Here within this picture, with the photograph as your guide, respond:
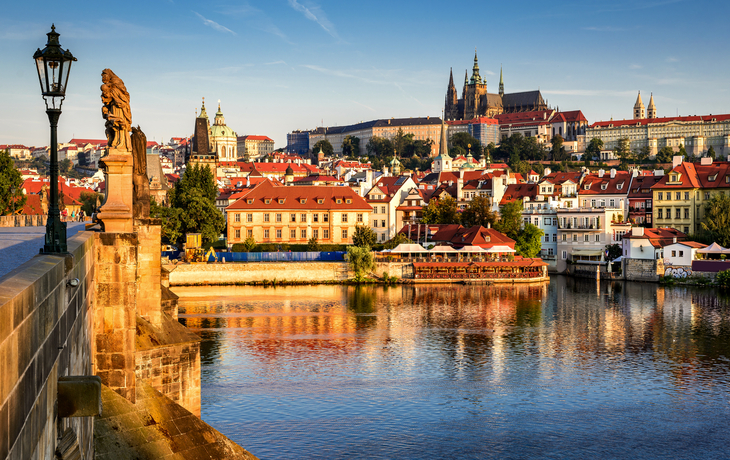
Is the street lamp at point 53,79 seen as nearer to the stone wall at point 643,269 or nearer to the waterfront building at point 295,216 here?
the stone wall at point 643,269

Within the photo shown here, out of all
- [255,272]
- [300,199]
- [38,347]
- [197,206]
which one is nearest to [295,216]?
[300,199]

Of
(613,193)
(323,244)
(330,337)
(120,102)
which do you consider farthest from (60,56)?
(613,193)

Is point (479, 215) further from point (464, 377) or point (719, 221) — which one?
point (464, 377)

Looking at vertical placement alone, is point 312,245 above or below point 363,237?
below

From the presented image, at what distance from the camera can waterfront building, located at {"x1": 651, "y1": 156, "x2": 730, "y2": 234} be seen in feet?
265

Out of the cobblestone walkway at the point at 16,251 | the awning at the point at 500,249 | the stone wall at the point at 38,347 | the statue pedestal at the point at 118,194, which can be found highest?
the statue pedestal at the point at 118,194

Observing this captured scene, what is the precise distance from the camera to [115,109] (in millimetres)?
13273

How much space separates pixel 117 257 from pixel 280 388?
18.2 m

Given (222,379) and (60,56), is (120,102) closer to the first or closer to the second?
(60,56)

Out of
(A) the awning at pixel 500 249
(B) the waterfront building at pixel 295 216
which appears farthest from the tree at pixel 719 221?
(B) the waterfront building at pixel 295 216

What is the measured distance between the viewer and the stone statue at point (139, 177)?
1555 centimetres

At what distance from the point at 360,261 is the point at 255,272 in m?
9.06

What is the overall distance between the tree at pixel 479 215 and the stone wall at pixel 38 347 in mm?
73221

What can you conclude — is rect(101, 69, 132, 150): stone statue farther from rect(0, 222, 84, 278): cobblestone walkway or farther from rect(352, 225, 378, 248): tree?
rect(352, 225, 378, 248): tree
